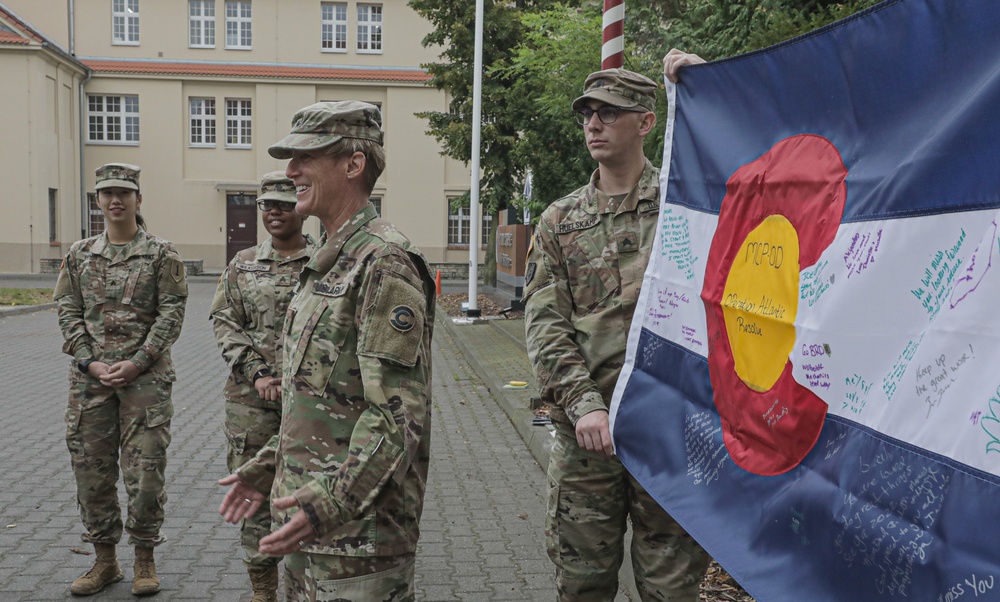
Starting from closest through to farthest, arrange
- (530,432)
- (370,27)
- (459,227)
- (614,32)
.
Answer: (614,32)
(530,432)
(370,27)
(459,227)

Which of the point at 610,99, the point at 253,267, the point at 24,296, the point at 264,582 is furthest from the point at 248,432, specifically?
the point at 24,296

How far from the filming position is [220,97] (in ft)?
129

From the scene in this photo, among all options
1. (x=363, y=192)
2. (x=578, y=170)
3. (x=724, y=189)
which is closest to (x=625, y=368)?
(x=724, y=189)

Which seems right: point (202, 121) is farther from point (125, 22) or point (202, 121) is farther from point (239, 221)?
point (125, 22)

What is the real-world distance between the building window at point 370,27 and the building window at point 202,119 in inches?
278

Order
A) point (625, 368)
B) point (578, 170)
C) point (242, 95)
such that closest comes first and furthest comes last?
point (625, 368), point (578, 170), point (242, 95)

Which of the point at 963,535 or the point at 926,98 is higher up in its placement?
the point at 926,98

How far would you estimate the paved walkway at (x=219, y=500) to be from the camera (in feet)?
15.6

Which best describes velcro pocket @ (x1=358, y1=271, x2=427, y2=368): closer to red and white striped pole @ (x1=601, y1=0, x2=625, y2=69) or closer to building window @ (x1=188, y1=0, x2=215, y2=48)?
red and white striped pole @ (x1=601, y1=0, x2=625, y2=69)

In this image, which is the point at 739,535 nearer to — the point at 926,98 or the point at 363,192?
the point at 926,98

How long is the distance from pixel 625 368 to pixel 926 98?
5.08 ft

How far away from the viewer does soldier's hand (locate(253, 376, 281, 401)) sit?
417 centimetres

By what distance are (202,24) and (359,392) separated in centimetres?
4117

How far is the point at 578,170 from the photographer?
671 inches
